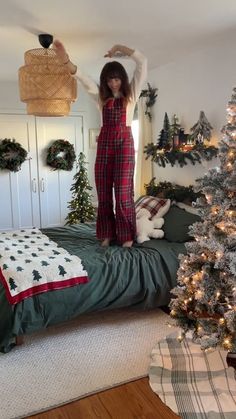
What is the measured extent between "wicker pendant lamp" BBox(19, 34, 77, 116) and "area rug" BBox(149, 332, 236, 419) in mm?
1953

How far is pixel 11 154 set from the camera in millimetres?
4883

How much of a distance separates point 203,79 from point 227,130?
180 centimetres

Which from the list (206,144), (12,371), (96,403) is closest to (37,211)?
(206,144)

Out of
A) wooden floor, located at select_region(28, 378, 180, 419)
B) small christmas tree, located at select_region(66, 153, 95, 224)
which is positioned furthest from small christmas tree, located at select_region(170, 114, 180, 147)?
wooden floor, located at select_region(28, 378, 180, 419)

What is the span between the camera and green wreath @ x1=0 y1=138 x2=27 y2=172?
4.84 meters

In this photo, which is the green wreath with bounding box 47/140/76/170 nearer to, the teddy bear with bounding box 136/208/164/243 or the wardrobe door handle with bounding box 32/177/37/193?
the wardrobe door handle with bounding box 32/177/37/193

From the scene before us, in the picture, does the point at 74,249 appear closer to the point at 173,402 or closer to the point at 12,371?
the point at 12,371

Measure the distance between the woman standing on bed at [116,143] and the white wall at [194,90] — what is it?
90 cm

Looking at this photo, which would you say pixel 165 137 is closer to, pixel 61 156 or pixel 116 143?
pixel 116 143

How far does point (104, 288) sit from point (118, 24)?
1.96 metres

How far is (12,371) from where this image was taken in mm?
2080

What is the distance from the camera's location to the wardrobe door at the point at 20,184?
496 centimetres

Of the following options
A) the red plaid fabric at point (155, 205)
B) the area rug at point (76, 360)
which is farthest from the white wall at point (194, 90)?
the area rug at point (76, 360)

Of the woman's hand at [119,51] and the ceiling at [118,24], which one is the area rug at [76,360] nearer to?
the woman's hand at [119,51]
